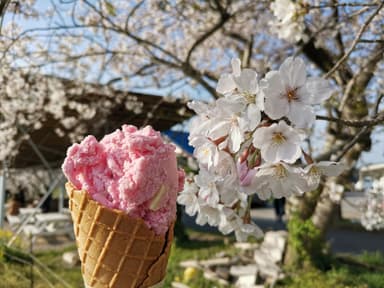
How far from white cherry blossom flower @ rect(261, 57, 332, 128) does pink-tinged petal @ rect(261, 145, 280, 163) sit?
0.24 feet

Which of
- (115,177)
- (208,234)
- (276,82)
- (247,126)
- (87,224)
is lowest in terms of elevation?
(208,234)

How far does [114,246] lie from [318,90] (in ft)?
2.69

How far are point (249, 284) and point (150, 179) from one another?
3.98 metres

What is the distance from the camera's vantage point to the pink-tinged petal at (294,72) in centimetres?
94

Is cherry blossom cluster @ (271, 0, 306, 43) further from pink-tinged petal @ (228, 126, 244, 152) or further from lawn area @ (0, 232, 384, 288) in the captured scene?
lawn area @ (0, 232, 384, 288)

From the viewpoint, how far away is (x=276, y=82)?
3.02 ft

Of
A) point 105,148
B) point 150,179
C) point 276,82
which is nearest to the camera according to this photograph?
point 276,82

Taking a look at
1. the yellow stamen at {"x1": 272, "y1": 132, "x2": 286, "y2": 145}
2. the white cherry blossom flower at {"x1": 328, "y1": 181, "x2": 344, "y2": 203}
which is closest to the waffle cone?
the yellow stamen at {"x1": 272, "y1": 132, "x2": 286, "y2": 145}

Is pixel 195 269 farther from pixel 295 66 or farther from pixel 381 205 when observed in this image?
pixel 295 66

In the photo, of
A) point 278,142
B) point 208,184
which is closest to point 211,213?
point 208,184

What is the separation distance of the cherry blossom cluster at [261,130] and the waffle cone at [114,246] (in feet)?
1.12

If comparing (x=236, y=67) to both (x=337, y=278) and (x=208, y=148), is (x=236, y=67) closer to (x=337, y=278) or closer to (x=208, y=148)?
(x=208, y=148)

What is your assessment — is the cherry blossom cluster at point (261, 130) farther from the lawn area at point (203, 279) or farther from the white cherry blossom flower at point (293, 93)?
the lawn area at point (203, 279)

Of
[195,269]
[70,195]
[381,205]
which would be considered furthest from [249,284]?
[70,195]
